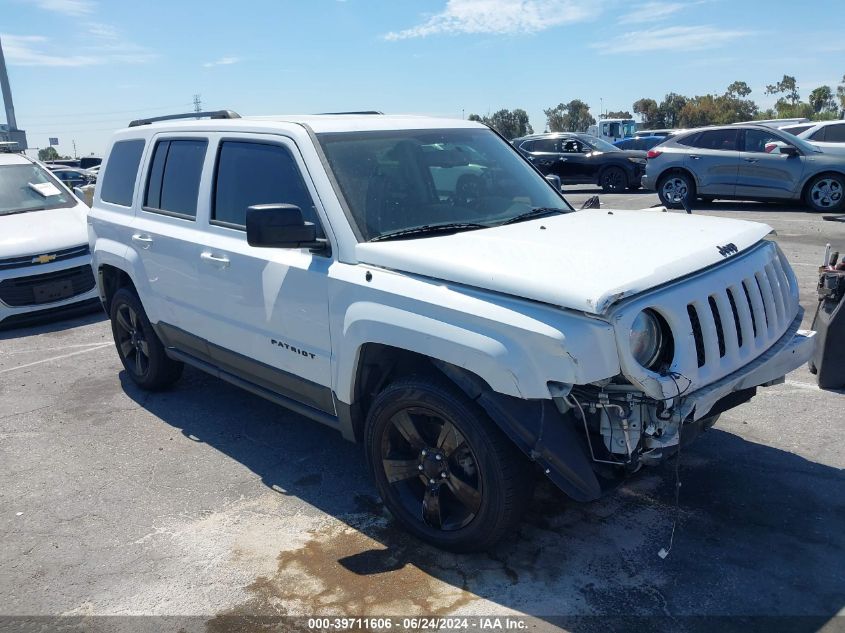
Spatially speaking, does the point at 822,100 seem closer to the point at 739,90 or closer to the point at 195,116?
the point at 739,90

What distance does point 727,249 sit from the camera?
3455 mm

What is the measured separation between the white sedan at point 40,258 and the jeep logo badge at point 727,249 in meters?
7.39

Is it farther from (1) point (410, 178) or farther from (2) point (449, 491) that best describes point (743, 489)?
(1) point (410, 178)

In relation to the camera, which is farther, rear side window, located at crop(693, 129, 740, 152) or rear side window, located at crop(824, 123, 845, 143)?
rear side window, located at crop(824, 123, 845, 143)

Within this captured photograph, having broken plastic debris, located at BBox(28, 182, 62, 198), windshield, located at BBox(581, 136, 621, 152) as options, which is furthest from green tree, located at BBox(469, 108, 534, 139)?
broken plastic debris, located at BBox(28, 182, 62, 198)

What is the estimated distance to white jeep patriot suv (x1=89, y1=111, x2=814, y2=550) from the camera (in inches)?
116

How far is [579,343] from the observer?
2.78 meters

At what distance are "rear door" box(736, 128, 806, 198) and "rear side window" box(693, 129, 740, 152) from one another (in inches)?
7.5

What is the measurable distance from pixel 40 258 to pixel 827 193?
42.0 feet

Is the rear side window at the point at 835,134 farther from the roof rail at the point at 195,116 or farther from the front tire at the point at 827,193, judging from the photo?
the roof rail at the point at 195,116

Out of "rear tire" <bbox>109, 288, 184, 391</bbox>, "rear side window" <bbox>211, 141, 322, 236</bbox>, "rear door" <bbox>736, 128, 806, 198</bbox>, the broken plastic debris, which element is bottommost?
"rear tire" <bbox>109, 288, 184, 391</bbox>

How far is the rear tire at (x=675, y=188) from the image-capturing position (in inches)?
590

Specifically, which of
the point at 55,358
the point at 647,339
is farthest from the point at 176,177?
the point at 647,339

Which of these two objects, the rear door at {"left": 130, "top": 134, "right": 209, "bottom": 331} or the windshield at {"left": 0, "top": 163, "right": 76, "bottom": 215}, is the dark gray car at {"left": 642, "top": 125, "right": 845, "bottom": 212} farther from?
the rear door at {"left": 130, "top": 134, "right": 209, "bottom": 331}
